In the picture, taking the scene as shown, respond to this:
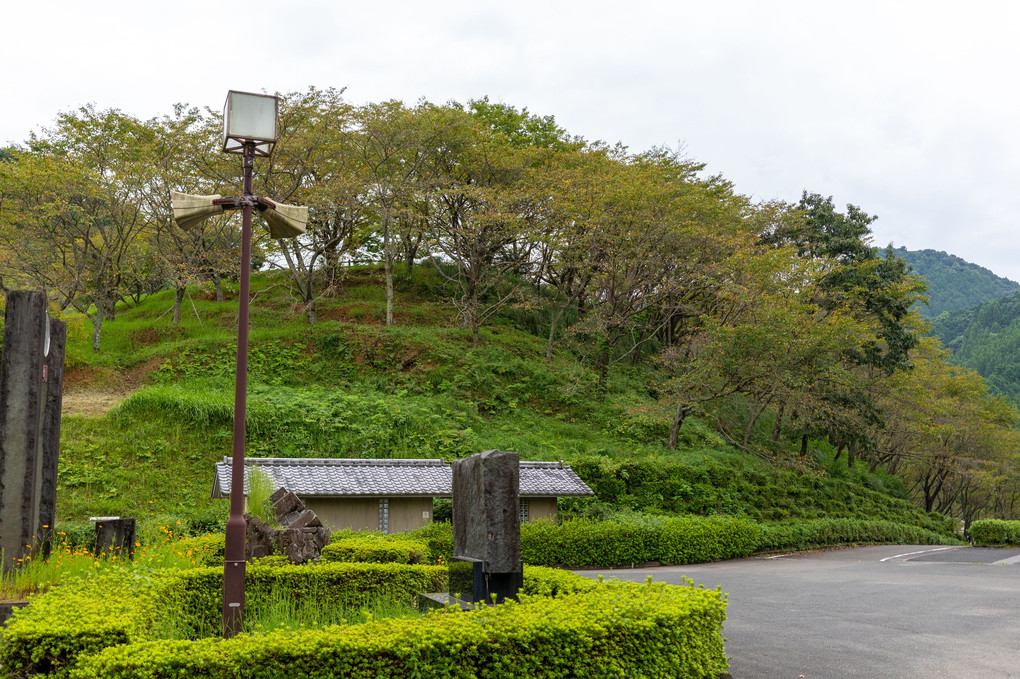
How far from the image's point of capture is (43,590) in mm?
9453

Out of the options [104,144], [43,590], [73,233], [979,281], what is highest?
[979,281]

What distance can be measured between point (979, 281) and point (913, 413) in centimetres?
11848

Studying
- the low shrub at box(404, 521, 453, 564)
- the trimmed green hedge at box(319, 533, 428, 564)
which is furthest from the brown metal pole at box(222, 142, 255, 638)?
the low shrub at box(404, 521, 453, 564)

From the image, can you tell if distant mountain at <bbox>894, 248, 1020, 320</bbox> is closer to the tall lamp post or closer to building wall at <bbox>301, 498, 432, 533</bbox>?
building wall at <bbox>301, 498, 432, 533</bbox>

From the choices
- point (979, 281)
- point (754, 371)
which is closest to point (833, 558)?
point (754, 371)

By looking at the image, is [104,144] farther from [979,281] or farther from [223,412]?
[979,281]

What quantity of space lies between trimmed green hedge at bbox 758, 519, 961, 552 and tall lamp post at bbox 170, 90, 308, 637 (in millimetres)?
20777

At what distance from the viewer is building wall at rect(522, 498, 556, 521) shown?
890 inches

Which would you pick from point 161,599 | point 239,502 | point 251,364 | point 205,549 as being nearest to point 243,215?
point 239,502

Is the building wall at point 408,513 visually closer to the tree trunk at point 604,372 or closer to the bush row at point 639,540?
the bush row at point 639,540

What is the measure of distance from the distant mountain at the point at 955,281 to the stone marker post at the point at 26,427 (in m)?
133

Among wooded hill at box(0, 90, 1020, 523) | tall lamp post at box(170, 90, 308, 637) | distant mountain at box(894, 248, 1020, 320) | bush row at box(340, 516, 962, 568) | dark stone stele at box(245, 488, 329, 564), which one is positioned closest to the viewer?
tall lamp post at box(170, 90, 308, 637)

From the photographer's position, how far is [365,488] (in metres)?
20.3

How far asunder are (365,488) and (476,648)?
14.9 m
